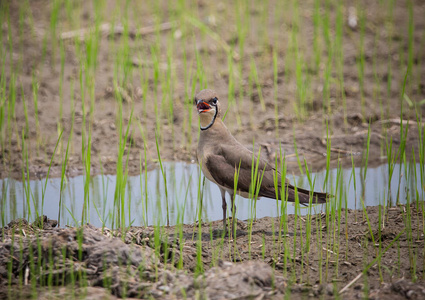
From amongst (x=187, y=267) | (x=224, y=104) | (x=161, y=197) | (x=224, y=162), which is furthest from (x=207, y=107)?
(x=224, y=104)

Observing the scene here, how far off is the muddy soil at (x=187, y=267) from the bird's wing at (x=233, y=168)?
0.61m

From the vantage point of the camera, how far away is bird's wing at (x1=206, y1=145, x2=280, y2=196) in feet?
15.1

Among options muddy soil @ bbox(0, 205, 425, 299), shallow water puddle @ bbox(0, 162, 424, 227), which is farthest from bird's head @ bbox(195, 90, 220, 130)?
muddy soil @ bbox(0, 205, 425, 299)

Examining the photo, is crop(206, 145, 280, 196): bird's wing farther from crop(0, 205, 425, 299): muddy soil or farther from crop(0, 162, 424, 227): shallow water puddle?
crop(0, 205, 425, 299): muddy soil

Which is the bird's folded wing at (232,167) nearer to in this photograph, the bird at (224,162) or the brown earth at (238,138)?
the bird at (224,162)

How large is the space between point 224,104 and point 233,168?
2867 mm

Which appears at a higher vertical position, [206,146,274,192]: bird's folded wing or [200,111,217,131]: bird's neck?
[200,111,217,131]: bird's neck

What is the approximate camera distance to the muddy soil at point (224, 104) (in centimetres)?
625

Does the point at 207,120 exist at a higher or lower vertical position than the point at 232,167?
higher

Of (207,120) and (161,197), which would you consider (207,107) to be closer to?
(207,120)

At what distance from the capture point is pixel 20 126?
6.66m

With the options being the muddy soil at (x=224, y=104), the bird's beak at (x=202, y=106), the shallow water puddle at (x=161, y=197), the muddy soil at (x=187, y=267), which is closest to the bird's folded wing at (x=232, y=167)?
the shallow water puddle at (x=161, y=197)

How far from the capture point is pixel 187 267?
12.3 feet

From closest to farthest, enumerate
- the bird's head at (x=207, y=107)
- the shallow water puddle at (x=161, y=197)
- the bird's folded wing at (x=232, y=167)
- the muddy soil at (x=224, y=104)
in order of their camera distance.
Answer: the bird's folded wing at (x=232, y=167) → the bird's head at (x=207, y=107) → the shallow water puddle at (x=161, y=197) → the muddy soil at (x=224, y=104)
